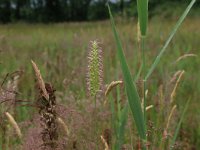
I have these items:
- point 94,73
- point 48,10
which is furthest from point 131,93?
point 48,10

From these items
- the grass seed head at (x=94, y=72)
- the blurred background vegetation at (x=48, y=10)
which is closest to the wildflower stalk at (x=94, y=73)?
the grass seed head at (x=94, y=72)

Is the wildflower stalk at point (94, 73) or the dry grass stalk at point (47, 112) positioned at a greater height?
the wildflower stalk at point (94, 73)

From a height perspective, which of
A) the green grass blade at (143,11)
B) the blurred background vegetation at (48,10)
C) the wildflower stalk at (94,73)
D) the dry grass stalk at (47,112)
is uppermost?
the blurred background vegetation at (48,10)

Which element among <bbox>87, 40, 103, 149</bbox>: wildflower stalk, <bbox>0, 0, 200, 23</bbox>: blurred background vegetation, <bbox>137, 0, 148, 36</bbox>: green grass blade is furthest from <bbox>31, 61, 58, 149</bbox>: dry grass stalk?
<bbox>0, 0, 200, 23</bbox>: blurred background vegetation

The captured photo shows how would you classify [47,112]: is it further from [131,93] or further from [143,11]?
[143,11]

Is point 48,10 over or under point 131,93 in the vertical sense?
over

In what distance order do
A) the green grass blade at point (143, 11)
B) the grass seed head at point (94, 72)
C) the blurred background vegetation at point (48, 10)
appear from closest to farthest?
the green grass blade at point (143, 11)
the grass seed head at point (94, 72)
the blurred background vegetation at point (48, 10)

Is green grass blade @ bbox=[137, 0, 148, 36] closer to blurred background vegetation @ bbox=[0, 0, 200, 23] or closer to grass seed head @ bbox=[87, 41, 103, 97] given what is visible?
grass seed head @ bbox=[87, 41, 103, 97]

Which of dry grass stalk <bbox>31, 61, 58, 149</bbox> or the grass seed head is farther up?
the grass seed head

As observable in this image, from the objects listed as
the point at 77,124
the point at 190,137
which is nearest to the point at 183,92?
the point at 190,137

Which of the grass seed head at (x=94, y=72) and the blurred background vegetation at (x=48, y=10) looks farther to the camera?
the blurred background vegetation at (x=48, y=10)

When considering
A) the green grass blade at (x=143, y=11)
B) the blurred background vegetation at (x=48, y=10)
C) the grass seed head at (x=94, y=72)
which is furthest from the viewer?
the blurred background vegetation at (x=48, y=10)

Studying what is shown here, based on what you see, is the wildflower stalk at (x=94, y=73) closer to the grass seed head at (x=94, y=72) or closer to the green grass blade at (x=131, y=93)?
the grass seed head at (x=94, y=72)

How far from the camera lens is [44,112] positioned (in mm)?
1106
